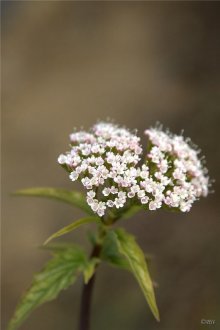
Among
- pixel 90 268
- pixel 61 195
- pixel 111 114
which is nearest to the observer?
pixel 90 268

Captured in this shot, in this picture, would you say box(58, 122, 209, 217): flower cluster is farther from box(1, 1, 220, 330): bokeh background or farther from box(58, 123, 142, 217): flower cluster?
box(1, 1, 220, 330): bokeh background

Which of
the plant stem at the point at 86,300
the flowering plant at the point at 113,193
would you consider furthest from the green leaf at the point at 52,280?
the plant stem at the point at 86,300

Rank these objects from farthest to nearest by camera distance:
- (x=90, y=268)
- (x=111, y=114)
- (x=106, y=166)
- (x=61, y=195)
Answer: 1. (x=111, y=114)
2. (x=61, y=195)
3. (x=90, y=268)
4. (x=106, y=166)

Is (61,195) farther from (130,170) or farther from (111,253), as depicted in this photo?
(130,170)

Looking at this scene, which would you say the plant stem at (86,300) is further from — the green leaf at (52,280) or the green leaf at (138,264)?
the green leaf at (138,264)

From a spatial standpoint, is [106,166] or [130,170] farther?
[106,166]

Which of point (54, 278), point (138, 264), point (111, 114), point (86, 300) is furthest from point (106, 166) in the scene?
point (111, 114)

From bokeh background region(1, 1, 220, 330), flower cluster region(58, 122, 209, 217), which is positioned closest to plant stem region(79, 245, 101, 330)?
flower cluster region(58, 122, 209, 217)
